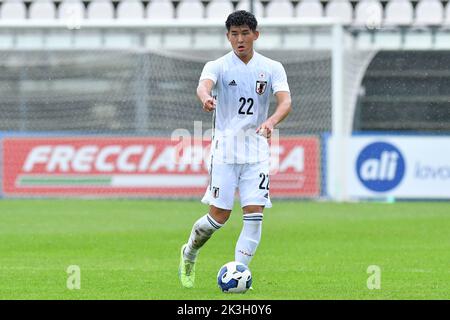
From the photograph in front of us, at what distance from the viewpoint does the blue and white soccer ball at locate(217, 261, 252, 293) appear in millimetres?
10203

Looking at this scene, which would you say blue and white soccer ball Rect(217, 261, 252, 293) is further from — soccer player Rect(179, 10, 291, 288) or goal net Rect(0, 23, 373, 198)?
goal net Rect(0, 23, 373, 198)

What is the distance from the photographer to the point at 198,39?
29.9 m

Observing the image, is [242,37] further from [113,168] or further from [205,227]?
[113,168]

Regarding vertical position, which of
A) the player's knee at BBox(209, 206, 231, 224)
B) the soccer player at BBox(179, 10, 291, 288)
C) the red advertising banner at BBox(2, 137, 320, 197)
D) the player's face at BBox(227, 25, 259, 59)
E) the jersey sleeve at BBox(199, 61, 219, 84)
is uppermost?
the player's face at BBox(227, 25, 259, 59)

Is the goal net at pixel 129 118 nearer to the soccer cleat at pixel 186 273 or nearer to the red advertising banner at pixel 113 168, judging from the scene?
the red advertising banner at pixel 113 168

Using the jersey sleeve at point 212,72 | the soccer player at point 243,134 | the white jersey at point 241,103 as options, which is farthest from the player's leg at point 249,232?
the jersey sleeve at point 212,72

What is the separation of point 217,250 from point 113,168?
1273 centimetres

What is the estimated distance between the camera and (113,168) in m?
28.1

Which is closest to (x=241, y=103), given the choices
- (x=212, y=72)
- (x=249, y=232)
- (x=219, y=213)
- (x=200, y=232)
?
(x=212, y=72)

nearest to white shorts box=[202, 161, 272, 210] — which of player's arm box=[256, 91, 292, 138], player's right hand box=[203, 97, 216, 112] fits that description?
player's arm box=[256, 91, 292, 138]

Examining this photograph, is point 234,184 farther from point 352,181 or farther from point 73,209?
point 352,181

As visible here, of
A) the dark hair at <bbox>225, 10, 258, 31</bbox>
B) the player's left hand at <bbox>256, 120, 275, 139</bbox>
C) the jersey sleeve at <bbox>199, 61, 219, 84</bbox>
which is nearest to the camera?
A: the player's left hand at <bbox>256, 120, 275, 139</bbox>

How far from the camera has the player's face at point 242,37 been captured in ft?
34.0

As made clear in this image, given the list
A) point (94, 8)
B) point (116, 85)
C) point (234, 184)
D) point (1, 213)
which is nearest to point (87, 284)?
point (234, 184)
